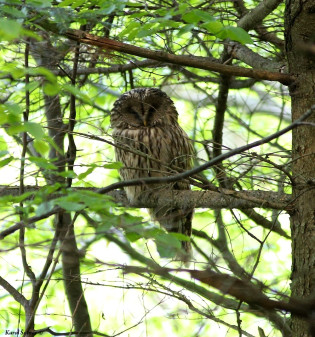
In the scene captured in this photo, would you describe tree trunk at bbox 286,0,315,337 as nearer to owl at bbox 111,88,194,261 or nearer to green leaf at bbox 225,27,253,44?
green leaf at bbox 225,27,253,44

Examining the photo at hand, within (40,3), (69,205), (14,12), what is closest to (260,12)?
(40,3)

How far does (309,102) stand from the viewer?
3.34m

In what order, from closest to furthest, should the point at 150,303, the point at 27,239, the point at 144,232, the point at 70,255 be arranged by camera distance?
the point at 144,232
the point at 70,255
the point at 150,303
the point at 27,239

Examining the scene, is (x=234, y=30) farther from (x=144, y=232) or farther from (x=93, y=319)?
(x=93, y=319)

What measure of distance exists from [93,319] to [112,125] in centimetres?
225

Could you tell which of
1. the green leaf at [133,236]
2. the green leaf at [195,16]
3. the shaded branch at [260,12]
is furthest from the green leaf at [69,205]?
the shaded branch at [260,12]

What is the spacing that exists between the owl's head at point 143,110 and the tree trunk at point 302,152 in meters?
2.43

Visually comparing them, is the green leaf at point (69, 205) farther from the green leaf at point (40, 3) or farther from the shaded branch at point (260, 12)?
the shaded branch at point (260, 12)

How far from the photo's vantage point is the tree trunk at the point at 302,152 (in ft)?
10.1

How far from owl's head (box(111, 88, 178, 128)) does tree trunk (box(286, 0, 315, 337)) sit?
2425 millimetres

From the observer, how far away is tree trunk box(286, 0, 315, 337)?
10.1ft

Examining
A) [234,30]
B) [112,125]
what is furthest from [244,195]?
[112,125]

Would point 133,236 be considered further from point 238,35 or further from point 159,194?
point 159,194

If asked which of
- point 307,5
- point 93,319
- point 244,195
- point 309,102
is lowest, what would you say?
point 93,319
